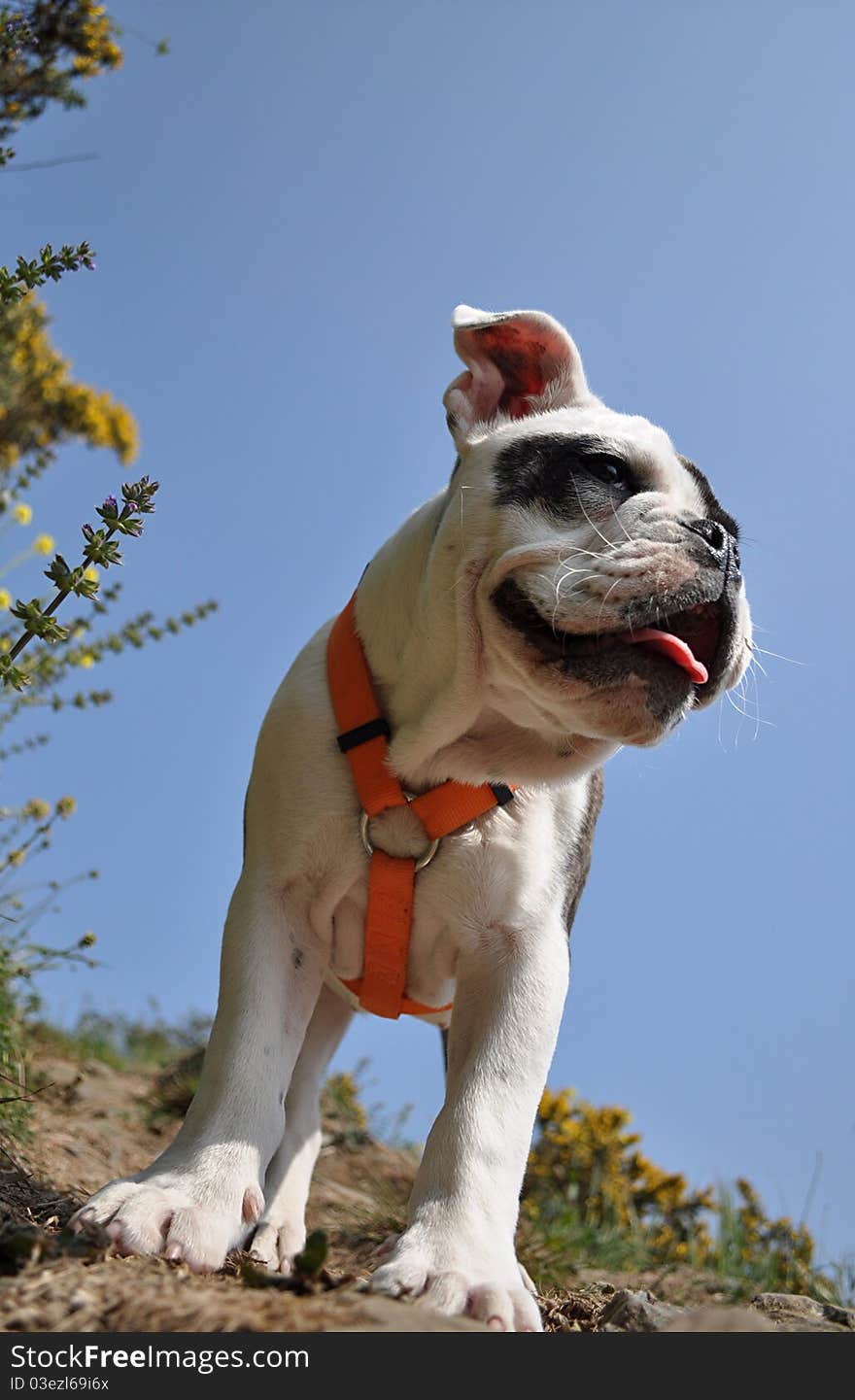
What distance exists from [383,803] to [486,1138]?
0.94 m

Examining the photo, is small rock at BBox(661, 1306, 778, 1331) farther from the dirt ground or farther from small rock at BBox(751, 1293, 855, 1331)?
small rock at BBox(751, 1293, 855, 1331)

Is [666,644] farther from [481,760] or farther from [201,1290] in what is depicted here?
[201,1290]

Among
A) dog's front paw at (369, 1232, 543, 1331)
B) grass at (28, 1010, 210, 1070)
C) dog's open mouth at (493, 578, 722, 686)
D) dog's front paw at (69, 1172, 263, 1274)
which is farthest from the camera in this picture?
grass at (28, 1010, 210, 1070)

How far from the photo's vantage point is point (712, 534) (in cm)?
334

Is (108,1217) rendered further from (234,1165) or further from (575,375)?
(575,375)

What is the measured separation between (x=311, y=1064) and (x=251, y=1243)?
104 cm

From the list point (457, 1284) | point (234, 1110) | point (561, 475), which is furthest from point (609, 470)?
point (457, 1284)

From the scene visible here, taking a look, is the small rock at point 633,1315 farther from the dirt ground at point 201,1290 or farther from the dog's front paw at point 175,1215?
the dog's front paw at point 175,1215

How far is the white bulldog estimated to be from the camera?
3.09m

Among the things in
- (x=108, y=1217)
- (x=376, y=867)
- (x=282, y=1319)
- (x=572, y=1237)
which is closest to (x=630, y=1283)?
(x=572, y=1237)

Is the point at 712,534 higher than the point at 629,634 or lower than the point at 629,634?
higher

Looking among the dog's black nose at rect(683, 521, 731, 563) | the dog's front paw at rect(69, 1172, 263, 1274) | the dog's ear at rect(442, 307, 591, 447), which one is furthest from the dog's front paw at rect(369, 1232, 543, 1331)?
the dog's ear at rect(442, 307, 591, 447)

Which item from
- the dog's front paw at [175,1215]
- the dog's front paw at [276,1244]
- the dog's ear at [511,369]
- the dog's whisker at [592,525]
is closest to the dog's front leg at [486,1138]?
the dog's front paw at [175,1215]

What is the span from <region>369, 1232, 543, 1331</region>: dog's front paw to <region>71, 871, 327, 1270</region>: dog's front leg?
449 millimetres
